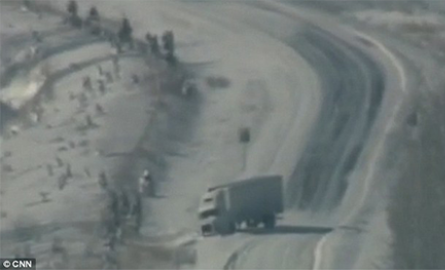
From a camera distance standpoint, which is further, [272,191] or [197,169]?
[197,169]

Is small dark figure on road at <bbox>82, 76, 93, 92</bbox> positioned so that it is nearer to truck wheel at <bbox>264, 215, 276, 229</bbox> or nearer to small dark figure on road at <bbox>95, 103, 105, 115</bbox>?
small dark figure on road at <bbox>95, 103, 105, 115</bbox>

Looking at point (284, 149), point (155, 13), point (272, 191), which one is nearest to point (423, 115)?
point (284, 149)

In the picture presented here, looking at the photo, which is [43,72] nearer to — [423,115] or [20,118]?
[20,118]

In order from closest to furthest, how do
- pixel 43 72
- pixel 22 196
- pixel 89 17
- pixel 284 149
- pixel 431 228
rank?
pixel 431 228 < pixel 22 196 < pixel 284 149 < pixel 43 72 < pixel 89 17

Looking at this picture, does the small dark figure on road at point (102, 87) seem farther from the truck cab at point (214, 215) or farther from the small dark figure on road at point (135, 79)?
the truck cab at point (214, 215)

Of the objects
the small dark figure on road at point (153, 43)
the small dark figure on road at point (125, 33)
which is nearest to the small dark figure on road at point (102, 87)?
the small dark figure on road at point (153, 43)

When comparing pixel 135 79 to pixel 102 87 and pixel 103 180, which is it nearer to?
pixel 102 87

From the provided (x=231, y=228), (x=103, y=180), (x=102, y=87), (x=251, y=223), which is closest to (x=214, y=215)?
(x=231, y=228)
